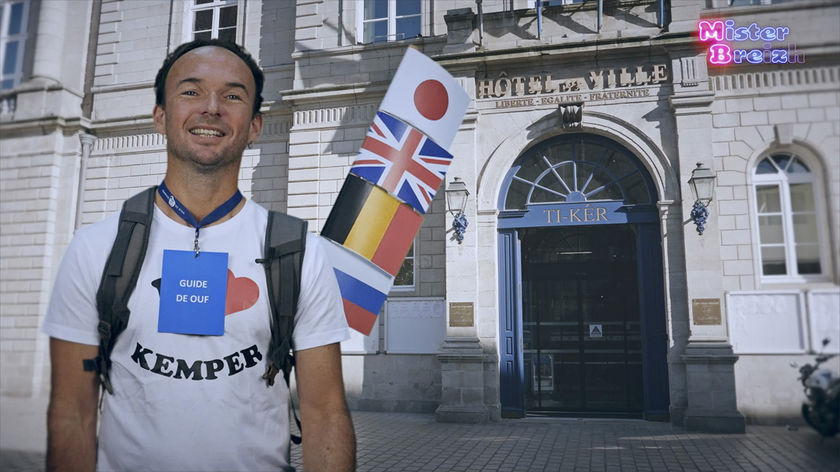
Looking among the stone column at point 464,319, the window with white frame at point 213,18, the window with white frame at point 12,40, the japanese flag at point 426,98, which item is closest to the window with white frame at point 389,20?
the stone column at point 464,319

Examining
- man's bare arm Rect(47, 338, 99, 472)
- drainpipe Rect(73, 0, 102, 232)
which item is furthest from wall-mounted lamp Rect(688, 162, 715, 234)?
man's bare arm Rect(47, 338, 99, 472)

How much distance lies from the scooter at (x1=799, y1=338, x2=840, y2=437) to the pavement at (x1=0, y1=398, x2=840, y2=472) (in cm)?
15

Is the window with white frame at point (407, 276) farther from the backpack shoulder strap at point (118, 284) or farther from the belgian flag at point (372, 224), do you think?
the backpack shoulder strap at point (118, 284)

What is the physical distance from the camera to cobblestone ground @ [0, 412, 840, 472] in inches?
230

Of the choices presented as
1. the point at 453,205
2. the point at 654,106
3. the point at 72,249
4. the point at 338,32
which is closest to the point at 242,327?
the point at 72,249

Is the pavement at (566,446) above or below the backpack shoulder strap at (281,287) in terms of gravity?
below

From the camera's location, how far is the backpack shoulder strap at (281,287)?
1542 millimetres

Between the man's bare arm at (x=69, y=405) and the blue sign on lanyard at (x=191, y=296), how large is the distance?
0.21 m

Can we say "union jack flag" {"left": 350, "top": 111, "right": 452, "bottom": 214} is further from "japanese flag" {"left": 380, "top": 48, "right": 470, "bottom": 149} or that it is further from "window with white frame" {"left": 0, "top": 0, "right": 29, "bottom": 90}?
"window with white frame" {"left": 0, "top": 0, "right": 29, "bottom": 90}

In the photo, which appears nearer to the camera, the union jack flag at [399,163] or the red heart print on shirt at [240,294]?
the red heart print on shirt at [240,294]

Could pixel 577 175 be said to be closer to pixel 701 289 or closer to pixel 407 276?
pixel 701 289

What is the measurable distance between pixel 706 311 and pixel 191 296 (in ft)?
28.4

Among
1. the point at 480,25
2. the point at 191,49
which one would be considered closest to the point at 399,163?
the point at 191,49

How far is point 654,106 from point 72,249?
30.8 ft
